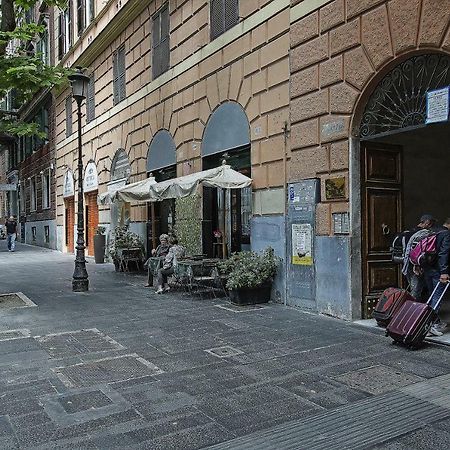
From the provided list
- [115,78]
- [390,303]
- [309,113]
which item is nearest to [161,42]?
[115,78]

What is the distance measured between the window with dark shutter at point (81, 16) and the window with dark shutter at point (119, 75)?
4552mm

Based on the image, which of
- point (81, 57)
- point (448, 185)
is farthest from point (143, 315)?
point (81, 57)

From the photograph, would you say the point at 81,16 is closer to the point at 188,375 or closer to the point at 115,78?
the point at 115,78

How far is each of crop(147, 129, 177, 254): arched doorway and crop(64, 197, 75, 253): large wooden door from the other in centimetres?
1058

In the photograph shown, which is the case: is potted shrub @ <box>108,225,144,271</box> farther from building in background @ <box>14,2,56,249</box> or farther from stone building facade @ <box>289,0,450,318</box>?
building in background @ <box>14,2,56,249</box>

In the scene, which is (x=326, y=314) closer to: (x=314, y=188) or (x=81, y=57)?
(x=314, y=188)

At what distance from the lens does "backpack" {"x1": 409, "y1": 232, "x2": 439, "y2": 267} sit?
6887 mm

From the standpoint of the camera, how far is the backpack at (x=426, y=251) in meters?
6.89

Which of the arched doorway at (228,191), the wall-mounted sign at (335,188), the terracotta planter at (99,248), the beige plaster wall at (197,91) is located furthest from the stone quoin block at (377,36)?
the terracotta planter at (99,248)

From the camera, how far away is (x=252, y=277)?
9.23m

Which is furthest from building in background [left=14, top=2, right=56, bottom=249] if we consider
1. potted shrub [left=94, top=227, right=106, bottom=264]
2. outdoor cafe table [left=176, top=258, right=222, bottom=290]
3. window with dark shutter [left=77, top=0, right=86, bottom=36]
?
outdoor cafe table [left=176, top=258, right=222, bottom=290]

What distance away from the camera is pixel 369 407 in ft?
14.5

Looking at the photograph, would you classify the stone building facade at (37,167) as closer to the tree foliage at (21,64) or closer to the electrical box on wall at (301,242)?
the tree foliage at (21,64)

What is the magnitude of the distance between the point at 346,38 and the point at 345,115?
→ 1215mm
